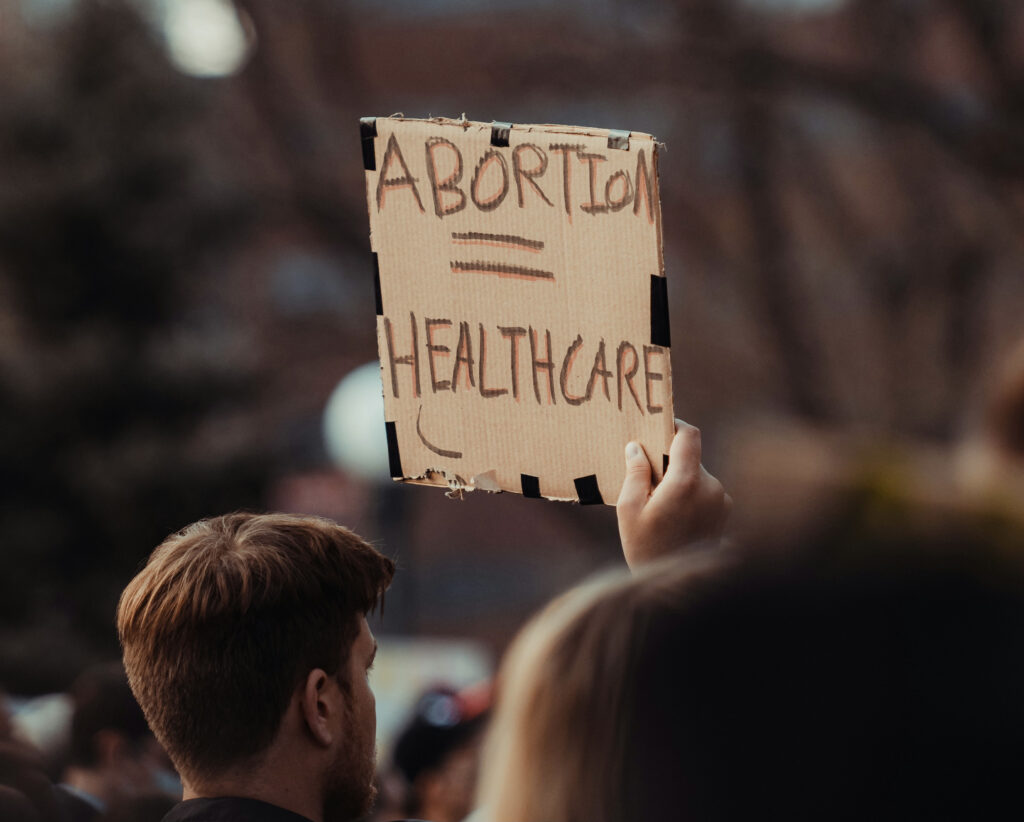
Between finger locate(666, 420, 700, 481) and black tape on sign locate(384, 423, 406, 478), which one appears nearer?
finger locate(666, 420, 700, 481)

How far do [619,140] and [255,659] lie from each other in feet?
2.45

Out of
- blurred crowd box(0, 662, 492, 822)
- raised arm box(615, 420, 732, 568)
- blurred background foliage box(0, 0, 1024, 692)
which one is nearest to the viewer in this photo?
raised arm box(615, 420, 732, 568)

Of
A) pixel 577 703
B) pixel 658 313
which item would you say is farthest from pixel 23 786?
pixel 577 703

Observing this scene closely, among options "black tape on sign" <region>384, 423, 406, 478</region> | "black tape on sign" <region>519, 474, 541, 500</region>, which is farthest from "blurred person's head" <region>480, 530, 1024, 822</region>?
"black tape on sign" <region>384, 423, 406, 478</region>

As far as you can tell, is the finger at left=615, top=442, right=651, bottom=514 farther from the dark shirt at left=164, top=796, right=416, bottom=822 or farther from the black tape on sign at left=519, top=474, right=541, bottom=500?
the dark shirt at left=164, top=796, right=416, bottom=822

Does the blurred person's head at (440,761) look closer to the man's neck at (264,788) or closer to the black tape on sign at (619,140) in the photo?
the man's neck at (264,788)

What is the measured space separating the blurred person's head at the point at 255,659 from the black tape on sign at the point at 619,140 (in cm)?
58

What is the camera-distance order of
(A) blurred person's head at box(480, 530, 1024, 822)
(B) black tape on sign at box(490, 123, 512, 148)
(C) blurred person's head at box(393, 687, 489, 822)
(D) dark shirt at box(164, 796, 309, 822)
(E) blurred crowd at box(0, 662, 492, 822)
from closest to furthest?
1. (A) blurred person's head at box(480, 530, 1024, 822)
2. (D) dark shirt at box(164, 796, 309, 822)
3. (B) black tape on sign at box(490, 123, 512, 148)
4. (E) blurred crowd at box(0, 662, 492, 822)
5. (C) blurred person's head at box(393, 687, 489, 822)

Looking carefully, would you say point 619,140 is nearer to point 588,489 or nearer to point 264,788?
point 588,489

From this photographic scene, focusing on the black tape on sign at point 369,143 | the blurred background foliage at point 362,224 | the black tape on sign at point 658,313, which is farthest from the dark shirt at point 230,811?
the blurred background foliage at point 362,224

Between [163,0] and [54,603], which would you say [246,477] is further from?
[163,0]

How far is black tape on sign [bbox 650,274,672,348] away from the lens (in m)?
1.65

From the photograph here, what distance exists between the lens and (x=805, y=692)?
84 centimetres

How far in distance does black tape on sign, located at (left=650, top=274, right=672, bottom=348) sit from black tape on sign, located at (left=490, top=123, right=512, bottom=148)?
0.90 feet
